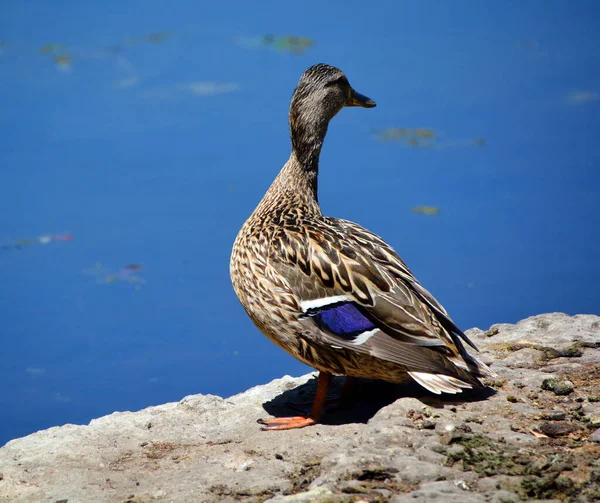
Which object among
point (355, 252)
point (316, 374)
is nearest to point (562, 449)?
point (355, 252)

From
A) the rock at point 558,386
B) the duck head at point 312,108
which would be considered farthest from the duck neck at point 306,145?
the rock at point 558,386

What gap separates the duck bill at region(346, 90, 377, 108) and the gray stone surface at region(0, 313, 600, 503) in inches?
82.0

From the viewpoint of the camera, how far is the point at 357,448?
419cm

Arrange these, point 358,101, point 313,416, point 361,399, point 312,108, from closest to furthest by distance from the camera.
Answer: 1. point 313,416
2. point 361,399
3. point 312,108
4. point 358,101

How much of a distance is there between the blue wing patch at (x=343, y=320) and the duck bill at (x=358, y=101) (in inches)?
84.9

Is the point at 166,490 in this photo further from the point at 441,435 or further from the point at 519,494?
the point at 519,494

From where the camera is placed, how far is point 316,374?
20.6 ft

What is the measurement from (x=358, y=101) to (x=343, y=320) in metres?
2.28

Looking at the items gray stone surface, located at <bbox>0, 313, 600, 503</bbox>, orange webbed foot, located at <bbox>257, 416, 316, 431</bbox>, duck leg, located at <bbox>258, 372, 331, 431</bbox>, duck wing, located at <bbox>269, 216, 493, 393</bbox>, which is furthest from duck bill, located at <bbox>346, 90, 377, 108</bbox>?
orange webbed foot, located at <bbox>257, 416, 316, 431</bbox>

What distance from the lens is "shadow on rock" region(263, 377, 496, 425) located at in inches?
195

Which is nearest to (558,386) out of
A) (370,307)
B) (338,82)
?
(370,307)

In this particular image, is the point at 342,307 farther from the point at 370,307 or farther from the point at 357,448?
the point at 357,448

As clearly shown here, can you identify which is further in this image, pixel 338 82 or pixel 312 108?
pixel 338 82

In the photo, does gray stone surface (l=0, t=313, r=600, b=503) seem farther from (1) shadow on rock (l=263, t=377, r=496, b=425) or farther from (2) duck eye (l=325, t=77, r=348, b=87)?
(2) duck eye (l=325, t=77, r=348, b=87)
